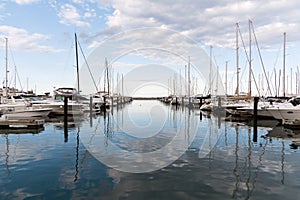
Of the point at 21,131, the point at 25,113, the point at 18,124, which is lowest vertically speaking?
the point at 21,131

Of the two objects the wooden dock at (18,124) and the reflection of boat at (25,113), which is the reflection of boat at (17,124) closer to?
the wooden dock at (18,124)

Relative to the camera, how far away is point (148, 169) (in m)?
10.4

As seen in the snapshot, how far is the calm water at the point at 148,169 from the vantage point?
789 centimetres

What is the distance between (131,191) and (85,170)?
2863mm

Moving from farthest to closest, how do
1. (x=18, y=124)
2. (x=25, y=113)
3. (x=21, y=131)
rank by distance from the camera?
(x=25, y=113)
(x=18, y=124)
(x=21, y=131)

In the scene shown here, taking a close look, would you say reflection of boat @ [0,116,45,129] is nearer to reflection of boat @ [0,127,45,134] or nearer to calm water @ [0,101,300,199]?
reflection of boat @ [0,127,45,134]

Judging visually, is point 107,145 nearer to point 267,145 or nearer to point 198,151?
point 198,151

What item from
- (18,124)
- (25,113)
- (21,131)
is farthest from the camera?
(25,113)

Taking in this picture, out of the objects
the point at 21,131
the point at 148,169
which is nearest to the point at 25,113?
the point at 21,131

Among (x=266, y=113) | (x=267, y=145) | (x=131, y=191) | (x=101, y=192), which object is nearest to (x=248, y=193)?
(x=131, y=191)

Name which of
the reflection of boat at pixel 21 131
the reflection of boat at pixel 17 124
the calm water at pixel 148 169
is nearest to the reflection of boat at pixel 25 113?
the reflection of boat at pixel 17 124

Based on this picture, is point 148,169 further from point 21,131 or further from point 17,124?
point 17,124

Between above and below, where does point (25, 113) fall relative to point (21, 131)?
above

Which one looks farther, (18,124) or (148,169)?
(18,124)
